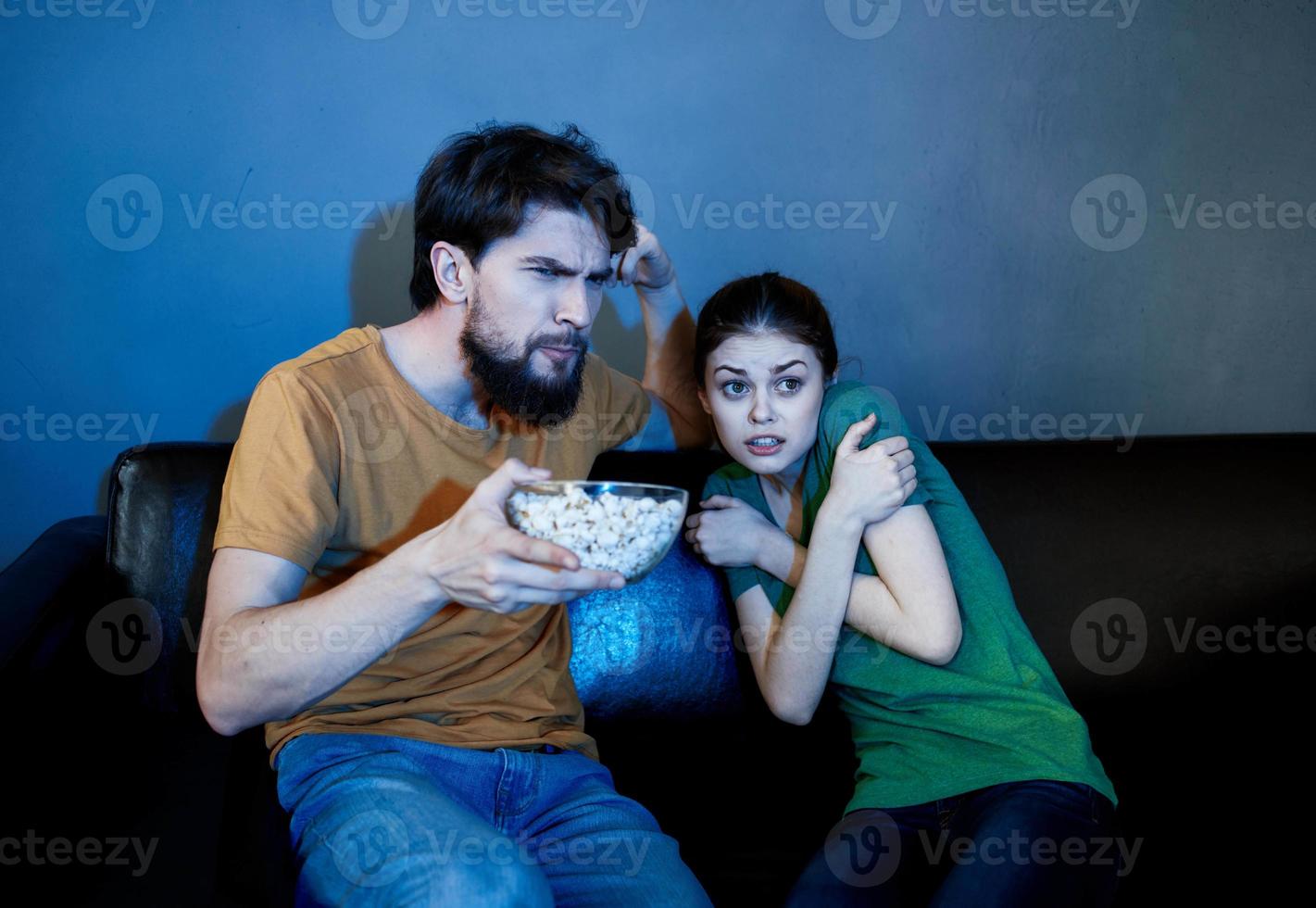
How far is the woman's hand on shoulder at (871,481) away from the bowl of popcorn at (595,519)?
0.32 m

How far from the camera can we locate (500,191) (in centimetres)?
134

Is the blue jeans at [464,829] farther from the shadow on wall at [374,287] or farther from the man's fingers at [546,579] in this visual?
the shadow on wall at [374,287]

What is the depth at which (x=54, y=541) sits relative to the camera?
1574 millimetres

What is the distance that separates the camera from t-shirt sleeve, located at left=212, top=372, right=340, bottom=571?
112 centimetres

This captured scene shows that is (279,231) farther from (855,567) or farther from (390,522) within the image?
(855,567)

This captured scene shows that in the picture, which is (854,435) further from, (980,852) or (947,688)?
(980,852)

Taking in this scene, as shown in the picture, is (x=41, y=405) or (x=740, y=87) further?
(x=740, y=87)

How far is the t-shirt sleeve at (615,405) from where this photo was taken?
1.58 m

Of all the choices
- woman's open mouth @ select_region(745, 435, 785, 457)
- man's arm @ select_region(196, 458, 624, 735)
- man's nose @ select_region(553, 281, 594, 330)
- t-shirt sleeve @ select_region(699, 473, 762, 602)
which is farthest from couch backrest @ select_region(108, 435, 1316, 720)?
man's arm @ select_region(196, 458, 624, 735)

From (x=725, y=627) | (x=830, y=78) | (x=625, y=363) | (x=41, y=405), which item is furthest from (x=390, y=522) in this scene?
(x=830, y=78)

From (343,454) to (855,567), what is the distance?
0.70 meters

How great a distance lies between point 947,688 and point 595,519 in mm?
573

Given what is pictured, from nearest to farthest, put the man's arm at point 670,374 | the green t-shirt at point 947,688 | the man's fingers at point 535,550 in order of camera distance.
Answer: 1. the man's fingers at point 535,550
2. the green t-shirt at point 947,688
3. the man's arm at point 670,374

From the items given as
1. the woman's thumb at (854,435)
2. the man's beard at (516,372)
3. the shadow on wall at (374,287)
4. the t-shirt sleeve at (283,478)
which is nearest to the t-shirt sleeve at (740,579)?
the woman's thumb at (854,435)
